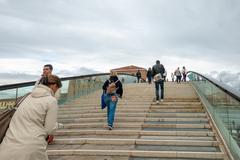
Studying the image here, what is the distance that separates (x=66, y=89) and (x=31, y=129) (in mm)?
10322

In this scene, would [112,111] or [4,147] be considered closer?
[4,147]

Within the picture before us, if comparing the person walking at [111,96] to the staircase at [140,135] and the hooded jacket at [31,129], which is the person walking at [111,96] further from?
the hooded jacket at [31,129]

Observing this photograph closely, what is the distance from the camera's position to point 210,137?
24.8ft

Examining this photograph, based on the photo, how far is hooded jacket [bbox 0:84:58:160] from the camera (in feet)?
9.37

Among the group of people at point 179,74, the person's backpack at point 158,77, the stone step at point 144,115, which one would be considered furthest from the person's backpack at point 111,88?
the group of people at point 179,74

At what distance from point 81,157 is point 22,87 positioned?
265 cm

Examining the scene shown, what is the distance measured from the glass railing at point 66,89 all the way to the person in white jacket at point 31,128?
→ 2.25 meters

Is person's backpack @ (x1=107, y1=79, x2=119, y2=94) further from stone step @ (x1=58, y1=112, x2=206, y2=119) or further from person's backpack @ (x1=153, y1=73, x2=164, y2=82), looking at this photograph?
person's backpack @ (x1=153, y1=73, x2=164, y2=82)

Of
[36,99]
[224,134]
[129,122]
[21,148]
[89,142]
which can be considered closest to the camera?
[21,148]

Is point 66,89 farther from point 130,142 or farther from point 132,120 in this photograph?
point 130,142

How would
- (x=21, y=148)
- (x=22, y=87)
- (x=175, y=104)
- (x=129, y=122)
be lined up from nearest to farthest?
(x=21, y=148)
(x=22, y=87)
(x=129, y=122)
(x=175, y=104)

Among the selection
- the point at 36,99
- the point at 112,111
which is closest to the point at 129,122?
the point at 112,111

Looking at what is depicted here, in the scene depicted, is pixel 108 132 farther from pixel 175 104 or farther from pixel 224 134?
pixel 175 104

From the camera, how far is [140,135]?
312 inches
